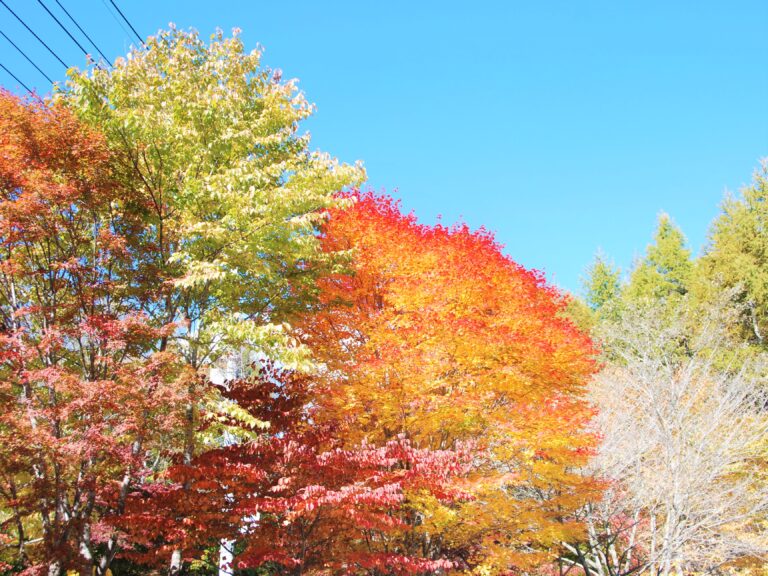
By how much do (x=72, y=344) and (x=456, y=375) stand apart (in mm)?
7213

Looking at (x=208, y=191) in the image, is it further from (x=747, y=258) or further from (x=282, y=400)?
(x=747, y=258)

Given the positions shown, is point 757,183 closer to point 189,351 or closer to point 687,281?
point 687,281

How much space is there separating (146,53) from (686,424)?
49.2ft

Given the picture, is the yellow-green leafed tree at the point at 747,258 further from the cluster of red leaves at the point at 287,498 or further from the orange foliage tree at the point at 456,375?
the cluster of red leaves at the point at 287,498

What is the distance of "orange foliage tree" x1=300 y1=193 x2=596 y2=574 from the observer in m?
9.38

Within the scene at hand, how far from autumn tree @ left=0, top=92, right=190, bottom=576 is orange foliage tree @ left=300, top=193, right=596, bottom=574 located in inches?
144

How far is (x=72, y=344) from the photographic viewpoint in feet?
28.5

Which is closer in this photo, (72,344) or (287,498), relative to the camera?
(287,498)

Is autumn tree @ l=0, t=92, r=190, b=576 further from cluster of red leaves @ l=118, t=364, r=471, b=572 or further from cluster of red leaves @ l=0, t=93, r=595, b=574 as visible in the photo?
cluster of red leaves @ l=118, t=364, r=471, b=572

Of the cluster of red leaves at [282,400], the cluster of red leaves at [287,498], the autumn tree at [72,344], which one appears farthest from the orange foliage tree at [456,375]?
the autumn tree at [72,344]

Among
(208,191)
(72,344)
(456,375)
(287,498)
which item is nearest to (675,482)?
(456,375)

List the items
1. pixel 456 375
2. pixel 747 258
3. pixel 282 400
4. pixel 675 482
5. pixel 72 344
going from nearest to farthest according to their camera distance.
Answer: pixel 72 344, pixel 282 400, pixel 456 375, pixel 675 482, pixel 747 258

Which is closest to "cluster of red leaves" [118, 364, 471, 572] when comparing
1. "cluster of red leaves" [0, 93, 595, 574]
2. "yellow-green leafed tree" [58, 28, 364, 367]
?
"cluster of red leaves" [0, 93, 595, 574]

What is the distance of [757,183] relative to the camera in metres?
25.9
